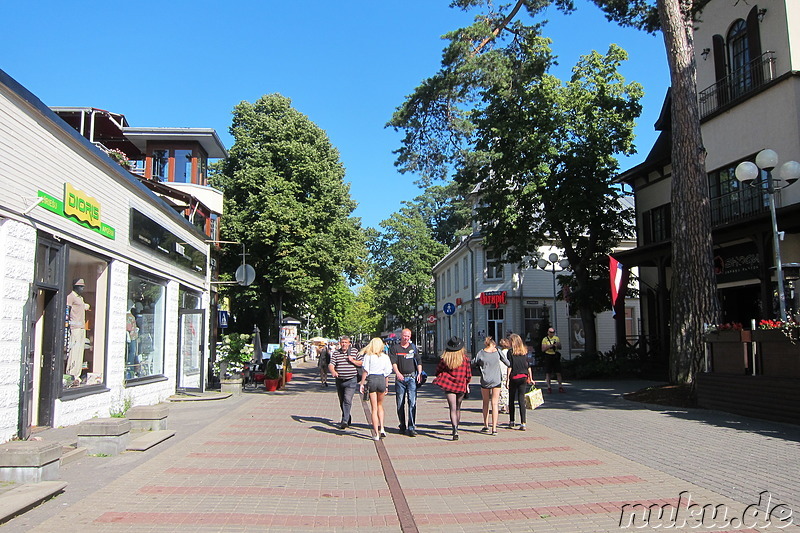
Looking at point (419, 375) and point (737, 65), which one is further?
point (737, 65)

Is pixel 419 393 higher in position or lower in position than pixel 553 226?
lower

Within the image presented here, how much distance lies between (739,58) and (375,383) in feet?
50.8

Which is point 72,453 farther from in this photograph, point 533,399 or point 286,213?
point 286,213

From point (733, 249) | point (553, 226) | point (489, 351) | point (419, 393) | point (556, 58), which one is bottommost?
point (419, 393)

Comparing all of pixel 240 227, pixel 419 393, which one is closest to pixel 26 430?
pixel 419 393

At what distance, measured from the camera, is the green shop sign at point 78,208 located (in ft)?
31.7

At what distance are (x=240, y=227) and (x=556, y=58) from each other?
16701 mm

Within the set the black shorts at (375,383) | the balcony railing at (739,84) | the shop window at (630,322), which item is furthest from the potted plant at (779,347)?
the shop window at (630,322)

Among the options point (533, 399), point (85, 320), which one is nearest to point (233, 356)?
point (85, 320)

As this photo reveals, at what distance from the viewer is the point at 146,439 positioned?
30.9 feet

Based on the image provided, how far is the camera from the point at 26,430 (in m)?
8.80

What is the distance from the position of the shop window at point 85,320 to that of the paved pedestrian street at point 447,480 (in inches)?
84.7

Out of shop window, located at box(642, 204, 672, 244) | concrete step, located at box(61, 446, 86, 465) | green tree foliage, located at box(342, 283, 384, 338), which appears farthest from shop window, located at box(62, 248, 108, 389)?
green tree foliage, located at box(342, 283, 384, 338)

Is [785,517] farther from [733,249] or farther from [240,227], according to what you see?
[240,227]
